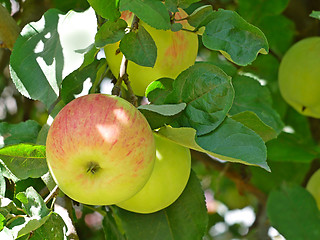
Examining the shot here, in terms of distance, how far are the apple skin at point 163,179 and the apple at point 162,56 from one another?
0.42 ft

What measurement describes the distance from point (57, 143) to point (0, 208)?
20cm

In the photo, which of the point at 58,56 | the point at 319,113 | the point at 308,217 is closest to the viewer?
the point at 58,56

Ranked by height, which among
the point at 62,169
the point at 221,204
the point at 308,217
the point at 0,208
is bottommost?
the point at 221,204

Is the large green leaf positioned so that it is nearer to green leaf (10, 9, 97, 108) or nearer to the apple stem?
the apple stem

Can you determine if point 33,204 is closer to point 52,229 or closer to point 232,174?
point 52,229

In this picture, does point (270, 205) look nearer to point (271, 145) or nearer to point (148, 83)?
point (271, 145)

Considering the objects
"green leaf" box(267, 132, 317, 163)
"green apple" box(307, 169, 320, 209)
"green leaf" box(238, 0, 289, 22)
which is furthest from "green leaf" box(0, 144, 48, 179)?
"green leaf" box(238, 0, 289, 22)

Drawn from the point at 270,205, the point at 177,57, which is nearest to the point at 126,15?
the point at 177,57

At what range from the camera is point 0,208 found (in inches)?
34.9

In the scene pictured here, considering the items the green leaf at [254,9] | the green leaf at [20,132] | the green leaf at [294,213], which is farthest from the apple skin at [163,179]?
the green leaf at [254,9]

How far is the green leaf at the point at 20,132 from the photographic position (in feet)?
3.44

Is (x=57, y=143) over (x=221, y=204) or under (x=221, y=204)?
over

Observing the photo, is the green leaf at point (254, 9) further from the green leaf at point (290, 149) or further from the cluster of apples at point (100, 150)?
the cluster of apples at point (100, 150)

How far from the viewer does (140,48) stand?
87 centimetres
